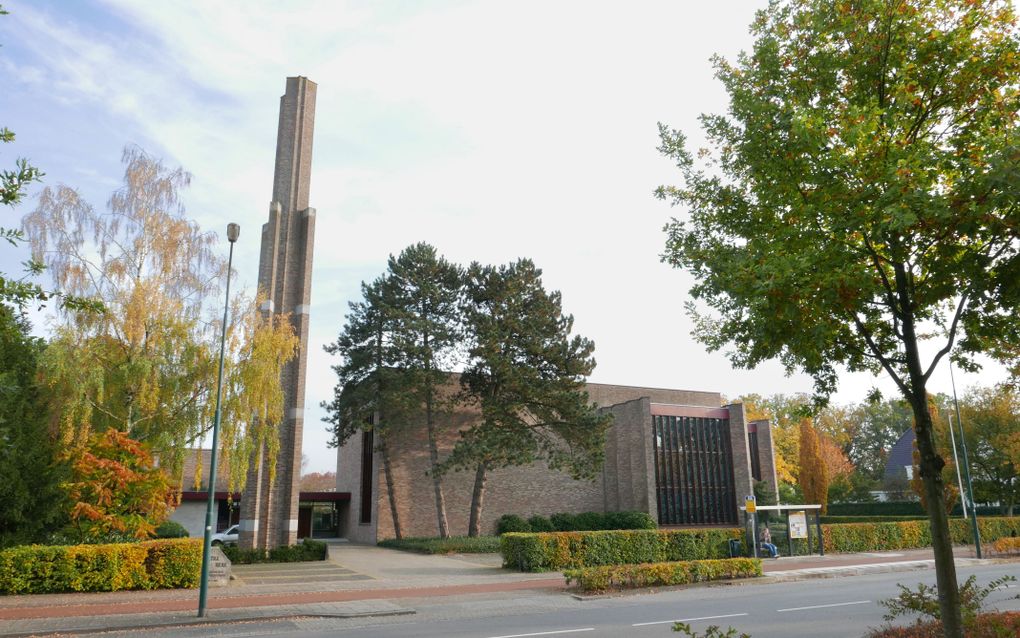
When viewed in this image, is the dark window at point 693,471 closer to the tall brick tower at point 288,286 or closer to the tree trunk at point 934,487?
the tall brick tower at point 288,286

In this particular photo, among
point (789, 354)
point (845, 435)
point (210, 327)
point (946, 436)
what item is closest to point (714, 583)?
point (789, 354)

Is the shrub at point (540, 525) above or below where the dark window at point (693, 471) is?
below

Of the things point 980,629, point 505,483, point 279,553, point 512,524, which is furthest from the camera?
point 505,483

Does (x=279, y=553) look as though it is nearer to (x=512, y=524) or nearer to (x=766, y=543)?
(x=512, y=524)

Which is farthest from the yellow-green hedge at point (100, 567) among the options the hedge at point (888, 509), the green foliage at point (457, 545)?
the hedge at point (888, 509)

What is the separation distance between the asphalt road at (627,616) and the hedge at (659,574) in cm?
82

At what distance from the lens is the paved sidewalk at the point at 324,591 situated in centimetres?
1374

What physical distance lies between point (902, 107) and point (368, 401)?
94.4 feet

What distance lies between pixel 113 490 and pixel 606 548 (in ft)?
51.5

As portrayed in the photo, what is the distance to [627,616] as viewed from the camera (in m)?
14.0

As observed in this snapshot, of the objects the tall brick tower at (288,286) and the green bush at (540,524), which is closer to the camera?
the tall brick tower at (288,286)

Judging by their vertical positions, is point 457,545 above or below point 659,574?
below

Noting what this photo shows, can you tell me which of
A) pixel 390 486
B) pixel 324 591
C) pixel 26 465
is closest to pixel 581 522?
pixel 390 486

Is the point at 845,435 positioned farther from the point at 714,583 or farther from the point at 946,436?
the point at 714,583
